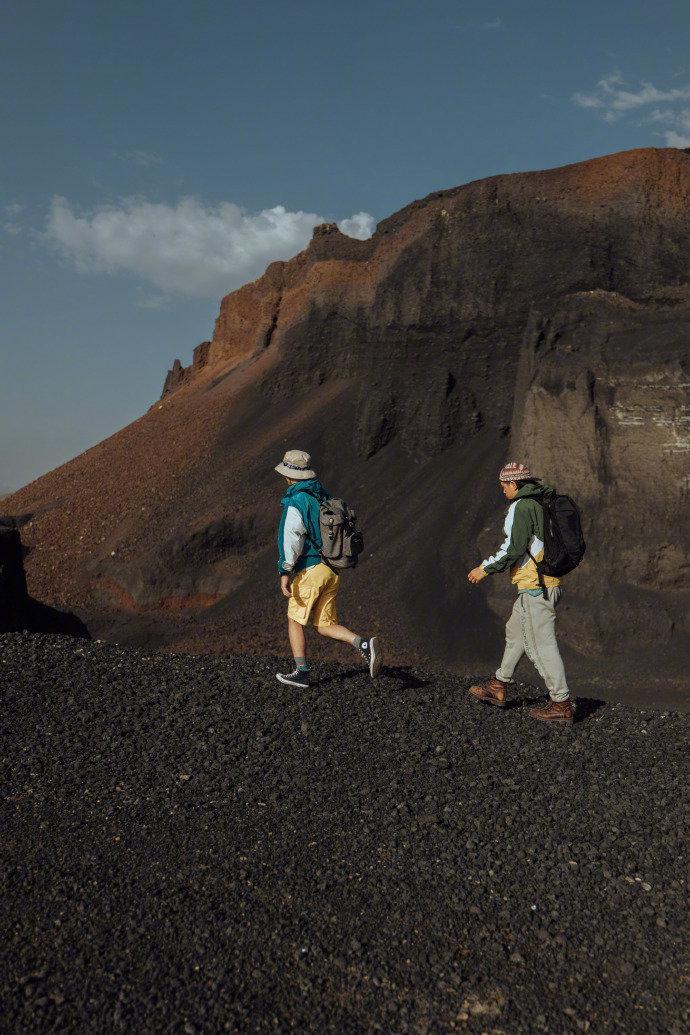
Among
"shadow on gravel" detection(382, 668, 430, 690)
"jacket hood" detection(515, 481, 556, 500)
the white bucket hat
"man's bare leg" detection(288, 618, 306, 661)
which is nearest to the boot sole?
"shadow on gravel" detection(382, 668, 430, 690)

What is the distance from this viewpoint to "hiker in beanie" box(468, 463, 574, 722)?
686 cm

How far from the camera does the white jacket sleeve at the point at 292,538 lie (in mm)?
6902

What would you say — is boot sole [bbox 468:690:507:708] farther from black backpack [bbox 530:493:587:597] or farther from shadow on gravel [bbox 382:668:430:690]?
black backpack [bbox 530:493:587:597]

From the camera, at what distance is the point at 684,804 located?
18.1 feet

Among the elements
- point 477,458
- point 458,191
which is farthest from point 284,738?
point 458,191

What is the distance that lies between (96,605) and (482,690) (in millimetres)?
15587

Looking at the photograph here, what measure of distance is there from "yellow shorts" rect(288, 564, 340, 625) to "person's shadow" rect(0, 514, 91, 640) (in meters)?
5.78

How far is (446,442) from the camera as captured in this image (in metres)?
19.8

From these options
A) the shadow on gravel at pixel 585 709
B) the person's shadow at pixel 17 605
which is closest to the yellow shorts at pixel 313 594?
the shadow on gravel at pixel 585 709

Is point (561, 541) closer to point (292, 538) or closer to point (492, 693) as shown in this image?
point (492, 693)

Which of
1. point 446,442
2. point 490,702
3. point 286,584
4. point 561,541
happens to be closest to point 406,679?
point 490,702

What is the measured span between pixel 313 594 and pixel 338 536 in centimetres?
54

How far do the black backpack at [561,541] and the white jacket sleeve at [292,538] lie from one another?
1.90 m

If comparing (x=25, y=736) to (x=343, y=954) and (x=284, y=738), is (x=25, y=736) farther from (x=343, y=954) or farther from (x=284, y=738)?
(x=343, y=954)
